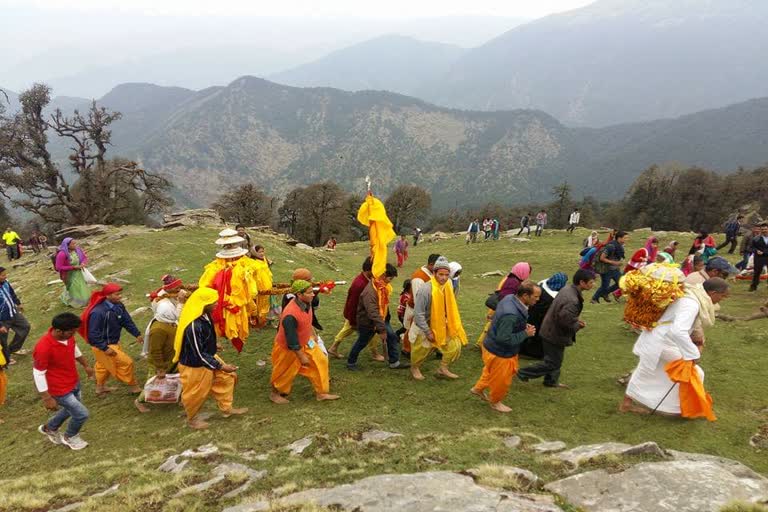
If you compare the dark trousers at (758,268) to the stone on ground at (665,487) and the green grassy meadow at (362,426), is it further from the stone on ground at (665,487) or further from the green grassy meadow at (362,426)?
the stone on ground at (665,487)

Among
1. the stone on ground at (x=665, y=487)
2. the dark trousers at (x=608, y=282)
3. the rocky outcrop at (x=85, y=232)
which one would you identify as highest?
the rocky outcrop at (x=85, y=232)

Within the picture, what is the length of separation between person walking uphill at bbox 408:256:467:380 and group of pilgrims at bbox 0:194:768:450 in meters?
0.02

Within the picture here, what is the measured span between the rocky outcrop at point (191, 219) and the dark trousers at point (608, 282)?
22627 millimetres

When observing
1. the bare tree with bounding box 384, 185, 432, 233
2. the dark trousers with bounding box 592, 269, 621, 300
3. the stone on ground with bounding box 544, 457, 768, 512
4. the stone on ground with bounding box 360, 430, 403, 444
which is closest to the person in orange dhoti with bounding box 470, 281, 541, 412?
the stone on ground with bounding box 360, 430, 403, 444

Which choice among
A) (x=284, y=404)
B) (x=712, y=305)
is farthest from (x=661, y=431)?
(x=284, y=404)

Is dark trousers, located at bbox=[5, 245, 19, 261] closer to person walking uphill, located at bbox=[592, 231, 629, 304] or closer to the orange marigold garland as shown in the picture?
person walking uphill, located at bbox=[592, 231, 629, 304]

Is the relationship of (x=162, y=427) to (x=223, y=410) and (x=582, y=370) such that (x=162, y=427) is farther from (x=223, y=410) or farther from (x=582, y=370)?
(x=582, y=370)

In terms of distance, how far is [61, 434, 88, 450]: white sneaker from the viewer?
5.99 meters

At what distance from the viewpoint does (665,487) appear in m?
3.60

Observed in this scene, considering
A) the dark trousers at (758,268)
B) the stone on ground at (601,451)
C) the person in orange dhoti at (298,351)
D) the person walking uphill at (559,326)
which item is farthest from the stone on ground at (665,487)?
the dark trousers at (758,268)

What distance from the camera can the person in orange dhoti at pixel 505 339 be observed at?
19.7ft

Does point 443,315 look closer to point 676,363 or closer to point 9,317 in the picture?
point 676,363

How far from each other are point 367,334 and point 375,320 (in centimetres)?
51

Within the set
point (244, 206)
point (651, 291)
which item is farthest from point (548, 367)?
point (244, 206)
